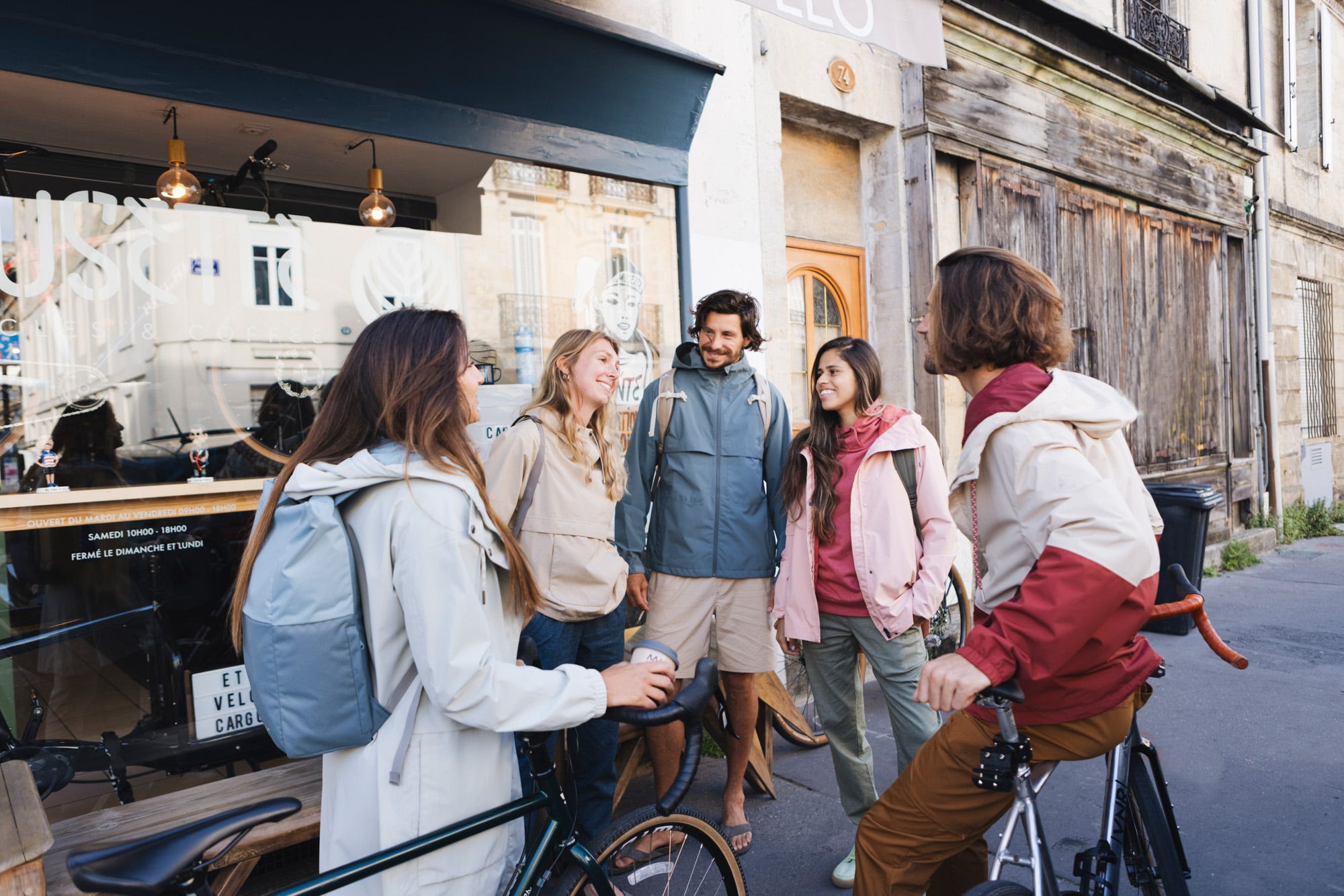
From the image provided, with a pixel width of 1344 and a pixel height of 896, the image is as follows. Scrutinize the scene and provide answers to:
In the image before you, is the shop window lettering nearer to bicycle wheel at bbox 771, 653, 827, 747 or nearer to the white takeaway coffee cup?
the white takeaway coffee cup

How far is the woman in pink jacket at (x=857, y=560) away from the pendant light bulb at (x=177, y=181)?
2.70 metres

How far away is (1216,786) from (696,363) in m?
2.88

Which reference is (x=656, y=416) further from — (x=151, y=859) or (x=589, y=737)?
(x=151, y=859)

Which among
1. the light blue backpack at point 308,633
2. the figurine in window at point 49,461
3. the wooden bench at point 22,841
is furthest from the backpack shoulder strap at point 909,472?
the figurine in window at point 49,461

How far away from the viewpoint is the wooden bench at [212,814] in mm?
2244

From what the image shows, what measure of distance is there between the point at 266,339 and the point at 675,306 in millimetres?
2061

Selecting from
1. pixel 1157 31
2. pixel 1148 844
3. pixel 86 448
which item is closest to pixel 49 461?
pixel 86 448

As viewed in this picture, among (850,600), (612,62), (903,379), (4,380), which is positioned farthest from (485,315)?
(903,379)

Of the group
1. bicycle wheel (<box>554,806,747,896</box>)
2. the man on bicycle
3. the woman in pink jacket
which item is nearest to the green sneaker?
the woman in pink jacket

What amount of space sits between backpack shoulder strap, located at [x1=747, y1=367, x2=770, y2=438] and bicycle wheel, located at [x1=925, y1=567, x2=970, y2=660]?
172 cm

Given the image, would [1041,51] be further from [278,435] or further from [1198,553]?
[278,435]

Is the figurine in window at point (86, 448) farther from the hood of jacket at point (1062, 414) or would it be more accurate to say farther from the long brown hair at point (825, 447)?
the hood of jacket at point (1062, 414)

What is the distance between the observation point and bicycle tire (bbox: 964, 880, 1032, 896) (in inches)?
69.2

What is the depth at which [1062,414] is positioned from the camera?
1.75m
